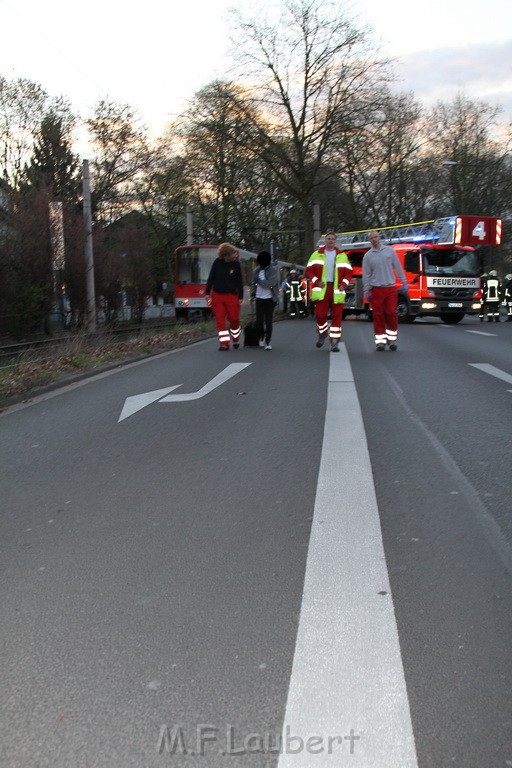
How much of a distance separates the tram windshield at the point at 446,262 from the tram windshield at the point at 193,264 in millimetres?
10090

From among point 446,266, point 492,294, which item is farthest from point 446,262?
point 492,294

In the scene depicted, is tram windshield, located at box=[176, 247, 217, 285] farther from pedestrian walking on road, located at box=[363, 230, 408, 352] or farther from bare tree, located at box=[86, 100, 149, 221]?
pedestrian walking on road, located at box=[363, 230, 408, 352]

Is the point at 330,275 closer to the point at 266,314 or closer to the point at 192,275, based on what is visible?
the point at 266,314

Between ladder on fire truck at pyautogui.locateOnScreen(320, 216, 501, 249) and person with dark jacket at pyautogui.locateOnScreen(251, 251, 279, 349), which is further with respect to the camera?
ladder on fire truck at pyautogui.locateOnScreen(320, 216, 501, 249)

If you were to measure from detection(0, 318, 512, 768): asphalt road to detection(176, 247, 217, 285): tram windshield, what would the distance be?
1149 inches

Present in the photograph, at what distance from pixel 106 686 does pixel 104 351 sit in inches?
558

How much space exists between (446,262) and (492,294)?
3465mm

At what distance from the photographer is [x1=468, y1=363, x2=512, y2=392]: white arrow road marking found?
11.1m

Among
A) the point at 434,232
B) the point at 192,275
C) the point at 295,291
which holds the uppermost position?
the point at 434,232

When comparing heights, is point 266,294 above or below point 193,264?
below

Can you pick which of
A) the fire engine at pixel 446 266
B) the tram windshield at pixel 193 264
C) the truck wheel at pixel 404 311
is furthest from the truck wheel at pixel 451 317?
the tram windshield at pixel 193 264

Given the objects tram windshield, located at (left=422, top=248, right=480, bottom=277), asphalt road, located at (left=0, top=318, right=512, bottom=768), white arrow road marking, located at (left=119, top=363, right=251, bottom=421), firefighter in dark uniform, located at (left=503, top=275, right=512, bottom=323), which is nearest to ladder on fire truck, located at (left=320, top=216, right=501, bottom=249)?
tram windshield, located at (left=422, top=248, right=480, bottom=277)

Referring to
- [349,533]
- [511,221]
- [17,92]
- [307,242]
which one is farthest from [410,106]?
[349,533]

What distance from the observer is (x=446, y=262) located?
29.7m
